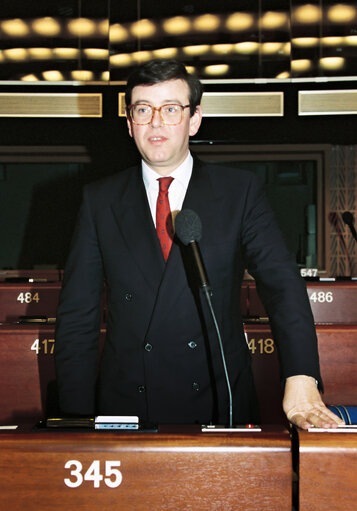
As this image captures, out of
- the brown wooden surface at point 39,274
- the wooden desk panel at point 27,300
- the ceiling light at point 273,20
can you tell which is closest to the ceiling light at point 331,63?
the ceiling light at point 273,20

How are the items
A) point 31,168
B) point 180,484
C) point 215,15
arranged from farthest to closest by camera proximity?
point 31,168 < point 215,15 < point 180,484

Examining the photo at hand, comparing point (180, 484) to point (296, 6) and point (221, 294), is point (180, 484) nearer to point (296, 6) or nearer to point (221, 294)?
point (221, 294)

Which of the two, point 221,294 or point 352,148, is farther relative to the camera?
point 352,148

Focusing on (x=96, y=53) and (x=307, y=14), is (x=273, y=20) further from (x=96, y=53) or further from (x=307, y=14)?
(x=96, y=53)

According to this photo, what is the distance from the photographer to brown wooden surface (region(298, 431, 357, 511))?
31.1 inches

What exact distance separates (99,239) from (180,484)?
2.31ft

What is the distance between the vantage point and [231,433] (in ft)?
2.76

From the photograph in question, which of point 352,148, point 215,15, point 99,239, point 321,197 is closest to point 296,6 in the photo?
point 215,15

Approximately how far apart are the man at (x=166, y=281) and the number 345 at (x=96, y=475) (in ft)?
1.65

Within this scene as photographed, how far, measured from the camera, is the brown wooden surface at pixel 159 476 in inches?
31.5

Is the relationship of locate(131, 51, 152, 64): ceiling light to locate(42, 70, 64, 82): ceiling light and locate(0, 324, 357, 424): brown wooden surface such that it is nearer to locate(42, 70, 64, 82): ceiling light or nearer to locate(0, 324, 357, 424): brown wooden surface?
locate(42, 70, 64, 82): ceiling light

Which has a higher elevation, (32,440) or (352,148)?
(352,148)

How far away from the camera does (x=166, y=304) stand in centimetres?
129

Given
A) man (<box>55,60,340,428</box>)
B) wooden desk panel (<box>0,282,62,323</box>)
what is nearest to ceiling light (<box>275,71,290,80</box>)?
wooden desk panel (<box>0,282,62,323</box>)
